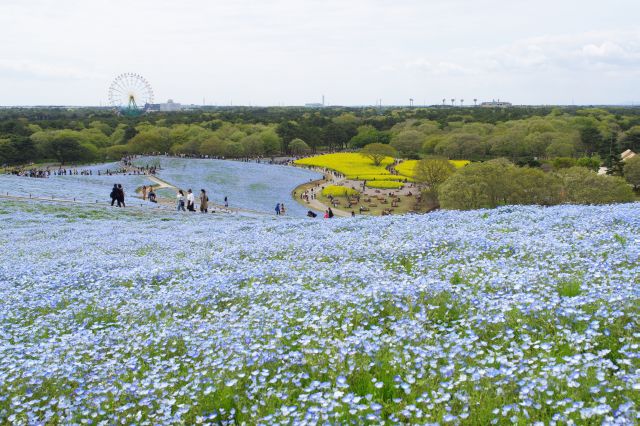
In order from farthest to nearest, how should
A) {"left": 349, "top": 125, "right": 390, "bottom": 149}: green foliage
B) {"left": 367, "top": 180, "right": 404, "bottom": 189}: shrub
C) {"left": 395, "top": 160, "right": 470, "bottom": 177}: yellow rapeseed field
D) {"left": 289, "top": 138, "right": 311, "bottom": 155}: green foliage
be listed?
{"left": 349, "top": 125, "right": 390, "bottom": 149}: green foliage < {"left": 289, "top": 138, "right": 311, "bottom": 155}: green foliage < {"left": 395, "top": 160, "right": 470, "bottom": 177}: yellow rapeseed field < {"left": 367, "top": 180, "right": 404, "bottom": 189}: shrub

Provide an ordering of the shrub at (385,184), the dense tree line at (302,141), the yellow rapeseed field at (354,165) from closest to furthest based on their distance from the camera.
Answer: the shrub at (385,184)
the yellow rapeseed field at (354,165)
the dense tree line at (302,141)

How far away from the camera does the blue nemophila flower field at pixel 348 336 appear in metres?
4.54

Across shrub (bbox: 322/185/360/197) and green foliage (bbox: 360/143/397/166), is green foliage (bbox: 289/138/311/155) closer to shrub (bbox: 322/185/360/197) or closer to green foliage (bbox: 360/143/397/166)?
green foliage (bbox: 360/143/397/166)

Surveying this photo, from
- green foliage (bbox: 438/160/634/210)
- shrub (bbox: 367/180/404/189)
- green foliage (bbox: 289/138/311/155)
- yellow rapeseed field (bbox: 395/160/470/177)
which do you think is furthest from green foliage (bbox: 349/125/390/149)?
green foliage (bbox: 438/160/634/210)

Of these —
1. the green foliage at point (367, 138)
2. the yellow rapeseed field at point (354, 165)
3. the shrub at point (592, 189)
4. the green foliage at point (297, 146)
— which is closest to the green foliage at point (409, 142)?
the green foliage at point (367, 138)

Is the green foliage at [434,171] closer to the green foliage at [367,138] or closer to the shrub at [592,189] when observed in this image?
Result: the shrub at [592,189]

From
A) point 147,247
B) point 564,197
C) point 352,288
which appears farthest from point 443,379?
point 564,197

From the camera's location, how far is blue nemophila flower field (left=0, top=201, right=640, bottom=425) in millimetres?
4543

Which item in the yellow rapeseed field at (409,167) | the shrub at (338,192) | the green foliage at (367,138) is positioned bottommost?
the shrub at (338,192)

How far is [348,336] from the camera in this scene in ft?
20.6

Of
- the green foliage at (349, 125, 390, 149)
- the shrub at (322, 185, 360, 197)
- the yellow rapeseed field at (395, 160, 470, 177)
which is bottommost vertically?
the shrub at (322, 185, 360, 197)

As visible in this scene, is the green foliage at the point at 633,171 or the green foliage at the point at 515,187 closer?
the green foliage at the point at 515,187

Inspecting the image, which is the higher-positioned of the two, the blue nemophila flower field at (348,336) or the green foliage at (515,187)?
the blue nemophila flower field at (348,336)

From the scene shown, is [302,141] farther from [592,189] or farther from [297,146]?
[592,189]
